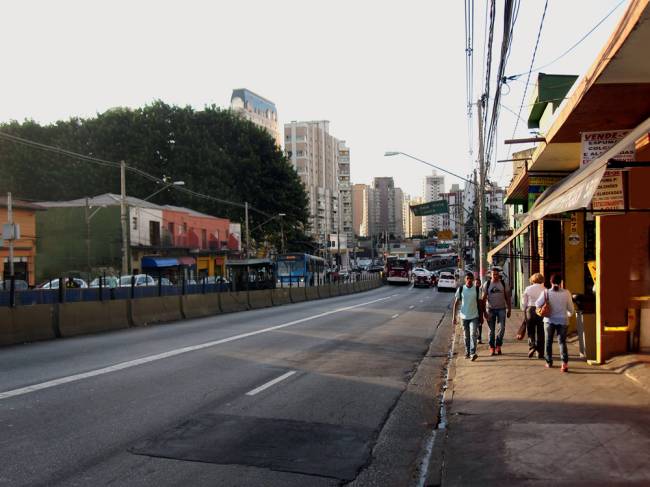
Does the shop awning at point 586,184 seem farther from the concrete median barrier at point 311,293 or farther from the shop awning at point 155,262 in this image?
the shop awning at point 155,262

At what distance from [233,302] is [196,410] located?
21086 millimetres

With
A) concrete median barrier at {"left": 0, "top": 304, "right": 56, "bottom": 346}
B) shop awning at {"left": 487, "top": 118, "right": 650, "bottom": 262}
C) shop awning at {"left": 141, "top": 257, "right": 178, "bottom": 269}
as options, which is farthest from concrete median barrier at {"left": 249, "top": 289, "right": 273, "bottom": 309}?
shop awning at {"left": 487, "top": 118, "right": 650, "bottom": 262}

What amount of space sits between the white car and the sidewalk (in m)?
46.1

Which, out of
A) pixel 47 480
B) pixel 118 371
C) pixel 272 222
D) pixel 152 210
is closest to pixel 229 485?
pixel 47 480

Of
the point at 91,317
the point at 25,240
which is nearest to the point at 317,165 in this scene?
the point at 25,240

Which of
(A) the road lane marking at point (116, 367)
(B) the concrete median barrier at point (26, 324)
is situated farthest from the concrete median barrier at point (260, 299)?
(B) the concrete median barrier at point (26, 324)

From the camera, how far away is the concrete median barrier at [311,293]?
42.1m

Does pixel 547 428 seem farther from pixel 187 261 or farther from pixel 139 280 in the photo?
pixel 187 261

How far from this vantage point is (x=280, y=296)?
35781 mm

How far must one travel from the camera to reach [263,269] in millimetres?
42438

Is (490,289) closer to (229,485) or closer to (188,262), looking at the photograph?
(229,485)

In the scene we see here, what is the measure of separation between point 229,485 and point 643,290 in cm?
868

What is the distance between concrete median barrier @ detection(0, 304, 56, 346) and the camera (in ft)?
48.6

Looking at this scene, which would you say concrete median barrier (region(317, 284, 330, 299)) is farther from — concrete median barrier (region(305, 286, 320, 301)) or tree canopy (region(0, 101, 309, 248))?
tree canopy (region(0, 101, 309, 248))
